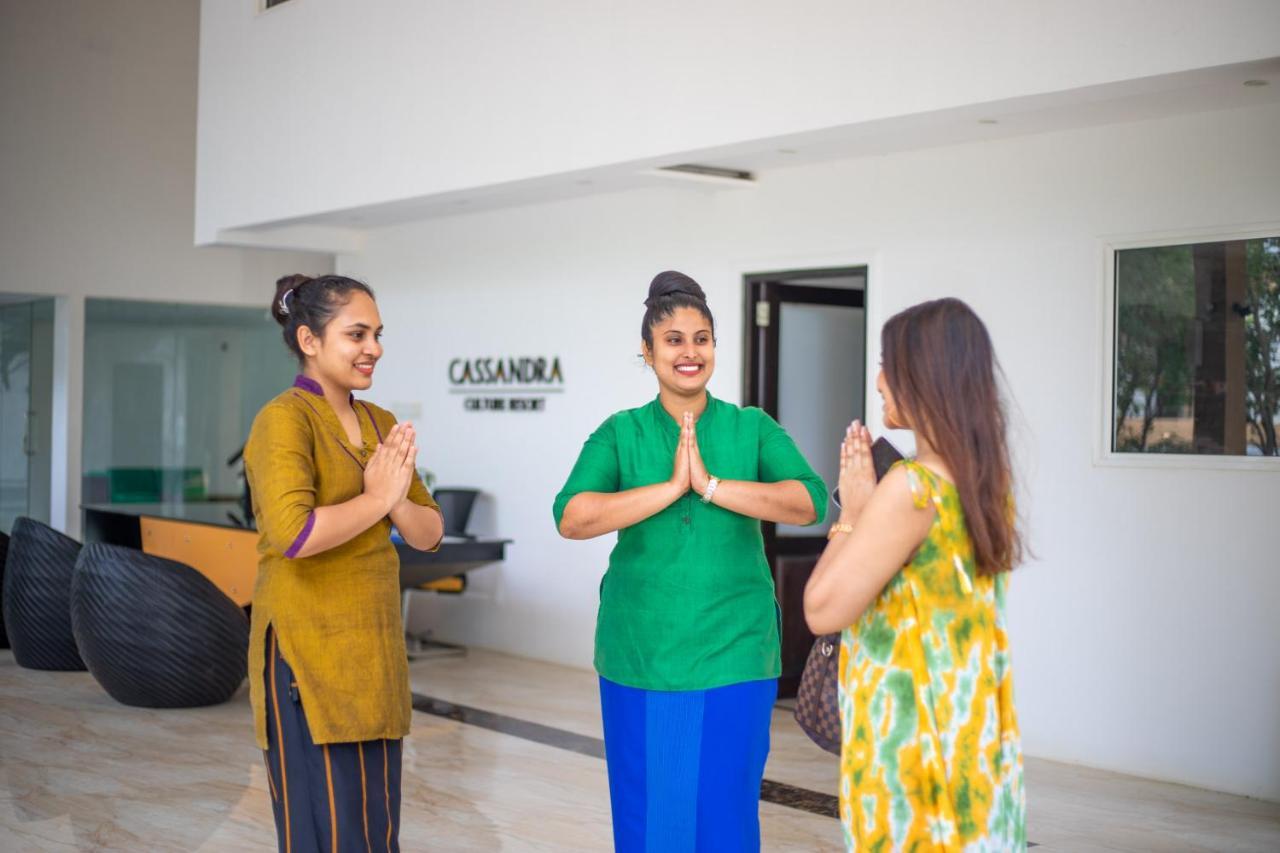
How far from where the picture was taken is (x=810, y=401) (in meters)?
7.94

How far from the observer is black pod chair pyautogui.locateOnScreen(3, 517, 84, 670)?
8.02 metres

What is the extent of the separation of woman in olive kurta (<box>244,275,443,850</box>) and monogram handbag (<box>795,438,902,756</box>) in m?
0.87

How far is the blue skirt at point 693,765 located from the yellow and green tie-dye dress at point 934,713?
0.69 meters

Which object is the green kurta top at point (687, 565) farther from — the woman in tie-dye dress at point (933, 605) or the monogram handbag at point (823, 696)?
the woman in tie-dye dress at point (933, 605)

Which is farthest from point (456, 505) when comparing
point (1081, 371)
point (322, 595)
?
point (322, 595)

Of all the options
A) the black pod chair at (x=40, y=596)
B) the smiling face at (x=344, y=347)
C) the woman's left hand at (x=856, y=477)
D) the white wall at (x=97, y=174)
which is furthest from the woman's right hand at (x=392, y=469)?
the white wall at (x=97, y=174)

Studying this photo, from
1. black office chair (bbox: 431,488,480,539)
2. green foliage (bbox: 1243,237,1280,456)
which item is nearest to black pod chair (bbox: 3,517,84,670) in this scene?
black office chair (bbox: 431,488,480,539)

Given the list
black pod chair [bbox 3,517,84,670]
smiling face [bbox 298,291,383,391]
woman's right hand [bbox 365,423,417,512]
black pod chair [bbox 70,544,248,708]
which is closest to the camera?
woman's right hand [bbox 365,423,417,512]

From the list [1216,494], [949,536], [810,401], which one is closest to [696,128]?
[810,401]

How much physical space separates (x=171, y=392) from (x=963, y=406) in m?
10.3

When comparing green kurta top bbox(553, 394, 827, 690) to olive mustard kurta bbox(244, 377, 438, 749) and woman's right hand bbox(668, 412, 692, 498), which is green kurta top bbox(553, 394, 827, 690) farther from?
olive mustard kurta bbox(244, 377, 438, 749)

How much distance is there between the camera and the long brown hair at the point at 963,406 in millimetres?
2223

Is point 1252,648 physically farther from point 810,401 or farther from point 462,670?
point 462,670

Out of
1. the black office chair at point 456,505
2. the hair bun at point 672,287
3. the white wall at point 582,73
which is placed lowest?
the black office chair at point 456,505
